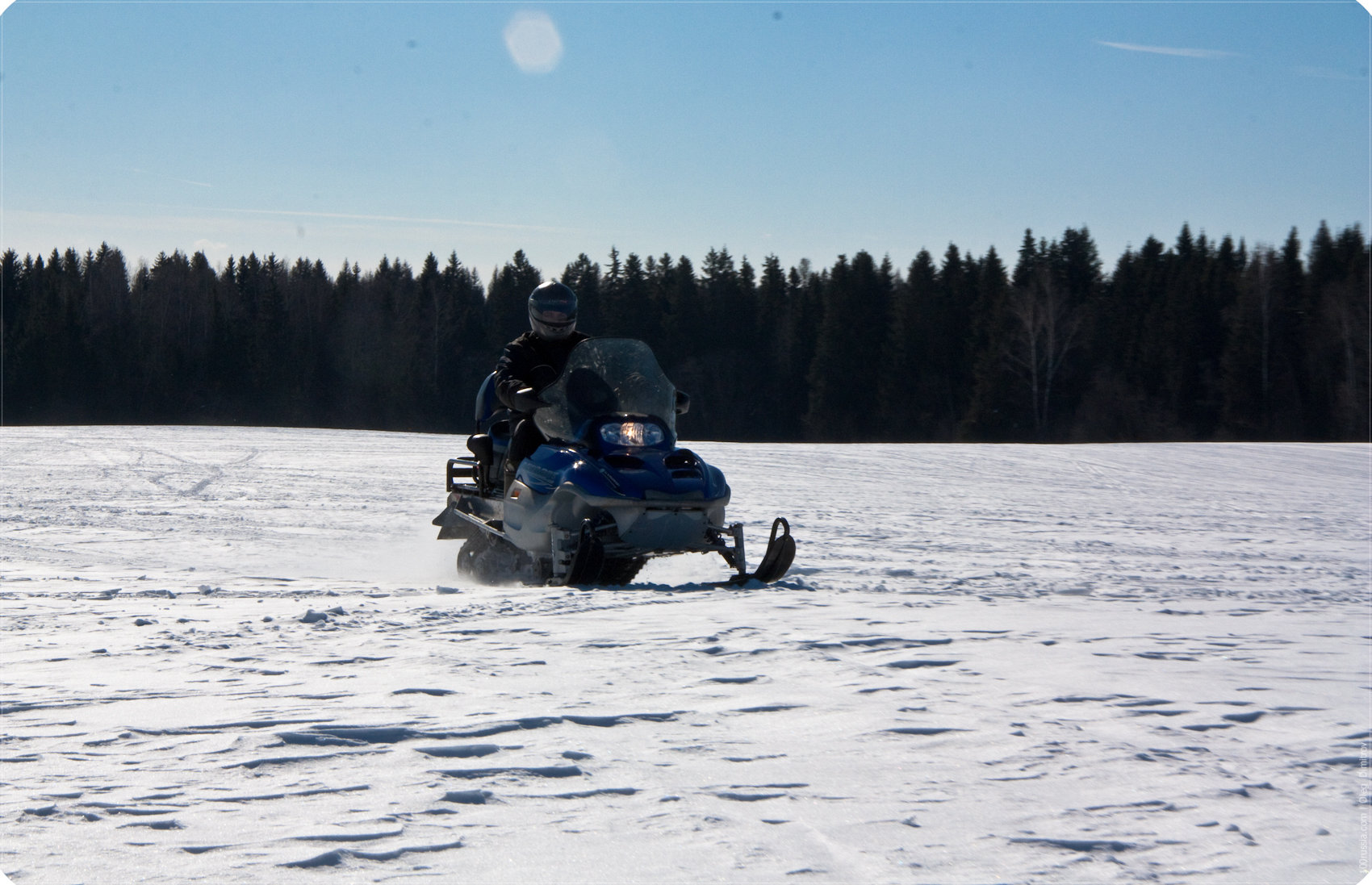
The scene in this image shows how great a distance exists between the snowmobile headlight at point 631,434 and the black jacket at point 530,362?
65 cm

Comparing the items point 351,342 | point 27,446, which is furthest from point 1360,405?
point 351,342

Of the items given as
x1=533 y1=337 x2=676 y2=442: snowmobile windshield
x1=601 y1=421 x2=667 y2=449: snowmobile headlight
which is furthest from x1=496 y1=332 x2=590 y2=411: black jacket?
x1=601 y1=421 x2=667 y2=449: snowmobile headlight

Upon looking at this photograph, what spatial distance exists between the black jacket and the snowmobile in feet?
0.70

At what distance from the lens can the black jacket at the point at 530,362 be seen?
704cm

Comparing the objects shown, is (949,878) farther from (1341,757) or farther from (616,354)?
(616,354)

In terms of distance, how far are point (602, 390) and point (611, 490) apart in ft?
2.89

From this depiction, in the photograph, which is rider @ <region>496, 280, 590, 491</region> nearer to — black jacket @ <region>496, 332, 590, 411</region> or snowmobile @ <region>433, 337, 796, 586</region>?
black jacket @ <region>496, 332, 590, 411</region>

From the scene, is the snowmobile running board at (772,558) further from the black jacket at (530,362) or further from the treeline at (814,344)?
the treeline at (814,344)

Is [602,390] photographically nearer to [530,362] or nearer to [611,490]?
[530,362]

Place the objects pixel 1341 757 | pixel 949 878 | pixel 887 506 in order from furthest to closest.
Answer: pixel 887 506 < pixel 1341 757 < pixel 949 878

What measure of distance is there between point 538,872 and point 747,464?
15242 mm

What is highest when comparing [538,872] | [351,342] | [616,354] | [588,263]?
[588,263]

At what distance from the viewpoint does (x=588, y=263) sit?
68812 mm

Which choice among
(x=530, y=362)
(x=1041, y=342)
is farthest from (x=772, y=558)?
(x=1041, y=342)
